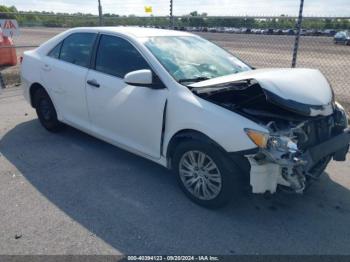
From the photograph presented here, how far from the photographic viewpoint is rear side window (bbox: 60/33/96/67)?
4.54 metres

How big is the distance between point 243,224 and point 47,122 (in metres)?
3.63

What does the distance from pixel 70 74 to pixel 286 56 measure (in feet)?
46.9

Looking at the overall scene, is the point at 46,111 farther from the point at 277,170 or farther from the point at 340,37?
the point at 340,37

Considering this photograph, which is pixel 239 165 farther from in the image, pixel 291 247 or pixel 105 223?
pixel 105 223

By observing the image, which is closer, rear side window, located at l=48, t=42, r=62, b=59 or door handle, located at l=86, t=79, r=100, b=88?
door handle, located at l=86, t=79, r=100, b=88

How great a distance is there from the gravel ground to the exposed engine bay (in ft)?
1.37

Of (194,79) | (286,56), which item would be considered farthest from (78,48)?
(286,56)

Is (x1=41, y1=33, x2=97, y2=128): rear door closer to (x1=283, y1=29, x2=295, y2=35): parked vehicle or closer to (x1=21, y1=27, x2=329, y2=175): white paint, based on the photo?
(x1=21, y1=27, x2=329, y2=175): white paint

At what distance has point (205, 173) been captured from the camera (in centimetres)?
340

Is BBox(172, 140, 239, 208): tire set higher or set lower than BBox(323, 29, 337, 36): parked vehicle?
lower

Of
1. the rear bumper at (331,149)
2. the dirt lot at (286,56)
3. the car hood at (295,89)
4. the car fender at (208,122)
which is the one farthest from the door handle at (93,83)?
the dirt lot at (286,56)

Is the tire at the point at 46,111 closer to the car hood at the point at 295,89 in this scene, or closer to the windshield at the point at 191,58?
the windshield at the point at 191,58

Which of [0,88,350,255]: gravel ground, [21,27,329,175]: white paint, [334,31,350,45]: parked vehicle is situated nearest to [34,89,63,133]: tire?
[21,27,329,175]: white paint

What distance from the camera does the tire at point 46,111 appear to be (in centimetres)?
533
